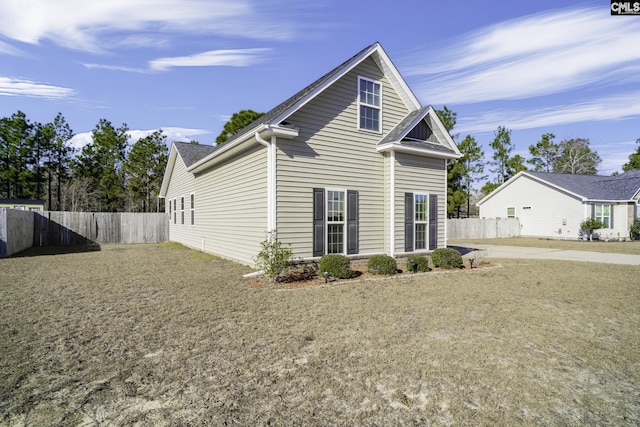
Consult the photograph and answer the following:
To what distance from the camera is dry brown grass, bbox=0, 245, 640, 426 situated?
3020mm

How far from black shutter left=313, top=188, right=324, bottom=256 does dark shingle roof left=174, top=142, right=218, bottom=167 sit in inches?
392

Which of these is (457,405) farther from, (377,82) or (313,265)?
(377,82)

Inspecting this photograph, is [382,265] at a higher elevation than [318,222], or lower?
lower

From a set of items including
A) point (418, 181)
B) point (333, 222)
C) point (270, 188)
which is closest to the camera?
point (270, 188)

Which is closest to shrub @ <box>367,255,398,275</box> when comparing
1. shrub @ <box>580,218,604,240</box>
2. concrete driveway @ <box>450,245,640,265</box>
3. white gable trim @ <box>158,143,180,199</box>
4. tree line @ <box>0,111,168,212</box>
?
concrete driveway @ <box>450,245,640,265</box>

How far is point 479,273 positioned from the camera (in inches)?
409

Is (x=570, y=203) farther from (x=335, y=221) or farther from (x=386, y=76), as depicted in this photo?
(x=335, y=221)

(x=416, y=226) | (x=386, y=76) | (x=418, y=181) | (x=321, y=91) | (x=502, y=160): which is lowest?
(x=416, y=226)

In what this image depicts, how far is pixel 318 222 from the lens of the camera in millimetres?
9969

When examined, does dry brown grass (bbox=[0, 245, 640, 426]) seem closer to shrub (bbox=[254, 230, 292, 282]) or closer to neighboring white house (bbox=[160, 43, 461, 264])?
shrub (bbox=[254, 230, 292, 282])

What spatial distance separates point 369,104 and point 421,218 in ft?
14.5

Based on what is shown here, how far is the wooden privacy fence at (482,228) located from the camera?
1063 inches

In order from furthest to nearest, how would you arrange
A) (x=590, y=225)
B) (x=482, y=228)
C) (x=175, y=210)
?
(x=482, y=228) < (x=590, y=225) < (x=175, y=210)

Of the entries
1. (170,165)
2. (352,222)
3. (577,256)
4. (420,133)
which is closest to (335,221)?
(352,222)
